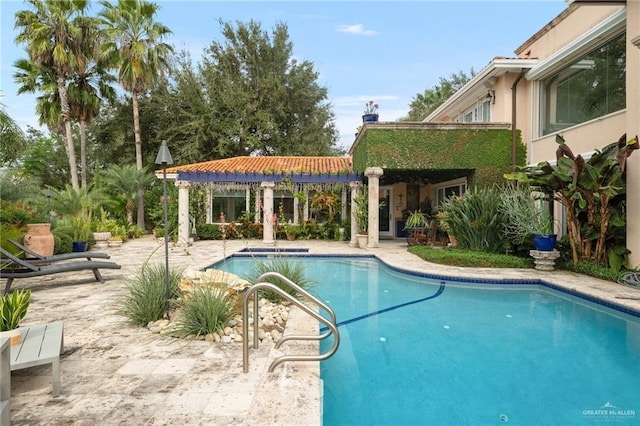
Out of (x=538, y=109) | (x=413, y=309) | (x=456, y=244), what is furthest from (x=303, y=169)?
(x=413, y=309)

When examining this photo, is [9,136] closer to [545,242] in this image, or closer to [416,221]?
[416,221]

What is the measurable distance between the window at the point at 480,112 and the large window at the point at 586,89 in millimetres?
2866

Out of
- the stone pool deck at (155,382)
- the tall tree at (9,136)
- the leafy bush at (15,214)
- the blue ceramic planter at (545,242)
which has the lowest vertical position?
the stone pool deck at (155,382)

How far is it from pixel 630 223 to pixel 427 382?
291 inches

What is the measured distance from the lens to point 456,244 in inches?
526

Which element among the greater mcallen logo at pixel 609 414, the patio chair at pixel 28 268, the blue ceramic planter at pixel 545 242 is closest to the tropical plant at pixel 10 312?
the patio chair at pixel 28 268

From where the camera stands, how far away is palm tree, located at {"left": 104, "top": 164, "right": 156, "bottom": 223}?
71.3 ft

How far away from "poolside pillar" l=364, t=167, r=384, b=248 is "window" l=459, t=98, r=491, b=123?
5.18 metres

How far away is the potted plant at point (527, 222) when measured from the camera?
32.7 feet

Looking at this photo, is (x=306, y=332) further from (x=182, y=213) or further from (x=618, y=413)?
(x=182, y=213)

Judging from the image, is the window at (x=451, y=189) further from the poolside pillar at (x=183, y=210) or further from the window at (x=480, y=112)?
the poolside pillar at (x=183, y=210)

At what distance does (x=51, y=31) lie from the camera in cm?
2030

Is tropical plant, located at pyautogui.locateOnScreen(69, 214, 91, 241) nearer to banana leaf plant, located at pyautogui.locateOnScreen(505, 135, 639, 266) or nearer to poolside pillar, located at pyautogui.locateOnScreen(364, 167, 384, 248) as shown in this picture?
poolside pillar, located at pyautogui.locateOnScreen(364, 167, 384, 248)

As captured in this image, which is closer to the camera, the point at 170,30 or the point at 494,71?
the point at 494,71
